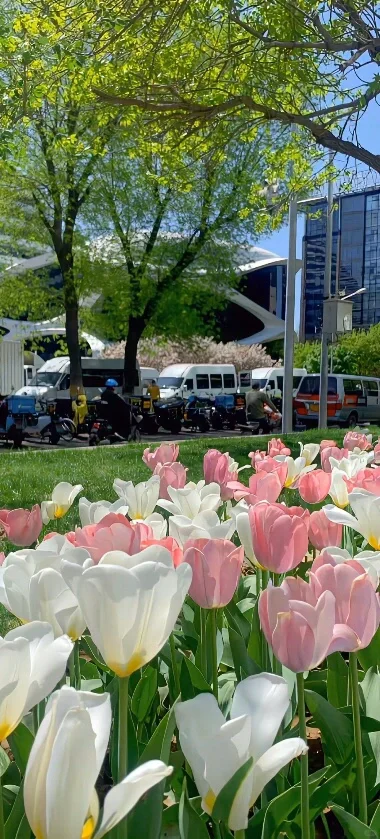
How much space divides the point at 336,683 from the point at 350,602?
0.64 metres

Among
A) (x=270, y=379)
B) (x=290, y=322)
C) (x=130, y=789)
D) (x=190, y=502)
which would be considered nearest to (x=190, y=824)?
(x=130, y=789)

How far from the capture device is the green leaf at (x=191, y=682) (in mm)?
1558

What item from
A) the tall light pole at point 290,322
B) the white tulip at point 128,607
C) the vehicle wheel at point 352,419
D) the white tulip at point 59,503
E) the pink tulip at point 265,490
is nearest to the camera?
the white tulip at point 128,607

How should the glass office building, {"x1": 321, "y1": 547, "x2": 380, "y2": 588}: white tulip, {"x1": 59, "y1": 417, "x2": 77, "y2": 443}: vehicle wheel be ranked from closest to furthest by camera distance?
{"x1": 321, "y1": 547, "x2": 380, "y2": 588}: white tulip → {"x1": 59, "y1": 417, "x2": 77, "y2": 443}: vehicle wheel → the glass office building

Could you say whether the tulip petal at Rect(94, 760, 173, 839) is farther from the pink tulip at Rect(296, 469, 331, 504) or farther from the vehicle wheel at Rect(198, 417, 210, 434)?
the vehicle wheel at Rect(198, 417, 210, 434)

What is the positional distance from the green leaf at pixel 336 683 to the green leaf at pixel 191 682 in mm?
297

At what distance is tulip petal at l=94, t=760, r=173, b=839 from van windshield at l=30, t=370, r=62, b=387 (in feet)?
Result: 88.4

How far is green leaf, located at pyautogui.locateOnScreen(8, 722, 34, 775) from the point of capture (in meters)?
1.25

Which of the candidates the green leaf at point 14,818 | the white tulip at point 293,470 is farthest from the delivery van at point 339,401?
the green leaf at point 14,818

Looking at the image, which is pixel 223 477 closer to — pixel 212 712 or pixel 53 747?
pixel 212 712

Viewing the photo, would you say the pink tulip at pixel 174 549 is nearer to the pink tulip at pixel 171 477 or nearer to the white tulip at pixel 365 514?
the white tulip at pixel 365 514

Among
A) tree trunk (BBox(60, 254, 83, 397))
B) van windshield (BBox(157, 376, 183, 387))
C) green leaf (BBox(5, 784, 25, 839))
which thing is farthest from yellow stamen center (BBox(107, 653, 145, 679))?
van windshield (BBox(157, 376, 183, 387))

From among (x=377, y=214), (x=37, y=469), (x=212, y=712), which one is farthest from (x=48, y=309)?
(x=377, y=214)

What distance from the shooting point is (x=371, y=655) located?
1870mm
